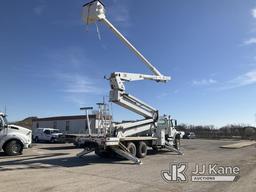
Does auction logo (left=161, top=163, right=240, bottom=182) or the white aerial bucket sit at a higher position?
the white aerial bucket

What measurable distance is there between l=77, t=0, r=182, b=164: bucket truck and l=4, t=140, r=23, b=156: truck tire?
4.09 metres

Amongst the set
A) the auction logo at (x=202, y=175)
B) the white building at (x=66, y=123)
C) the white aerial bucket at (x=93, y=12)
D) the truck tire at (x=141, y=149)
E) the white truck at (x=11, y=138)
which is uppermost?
the white aerial bucket at (x=93, y=12)

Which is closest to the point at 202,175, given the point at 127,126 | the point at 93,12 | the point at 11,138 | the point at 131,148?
the point at 131,148

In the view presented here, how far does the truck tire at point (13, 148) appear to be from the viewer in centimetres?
1986

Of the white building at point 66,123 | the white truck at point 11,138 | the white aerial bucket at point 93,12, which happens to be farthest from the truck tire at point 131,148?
the white building at point 66,123

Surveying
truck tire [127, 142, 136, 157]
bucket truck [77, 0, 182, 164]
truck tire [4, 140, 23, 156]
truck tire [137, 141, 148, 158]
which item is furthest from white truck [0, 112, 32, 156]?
truck tire [137, 141, 148, 158]

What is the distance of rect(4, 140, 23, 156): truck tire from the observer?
65.2ft

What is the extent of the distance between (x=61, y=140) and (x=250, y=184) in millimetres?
28301

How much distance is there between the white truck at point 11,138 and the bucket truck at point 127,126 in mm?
4063

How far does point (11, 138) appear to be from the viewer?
66.1ft

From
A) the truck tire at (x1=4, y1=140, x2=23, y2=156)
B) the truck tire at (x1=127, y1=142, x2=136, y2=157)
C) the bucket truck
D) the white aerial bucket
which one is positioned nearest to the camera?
the bucket truck

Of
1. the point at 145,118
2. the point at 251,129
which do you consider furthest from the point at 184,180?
the point at 251,129

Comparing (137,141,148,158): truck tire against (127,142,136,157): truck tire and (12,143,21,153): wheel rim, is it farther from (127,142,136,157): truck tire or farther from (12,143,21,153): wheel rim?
(12,143,21,153): wheel rim

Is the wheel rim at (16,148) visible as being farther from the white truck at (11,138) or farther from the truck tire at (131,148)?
the truck tire at (131,148)
